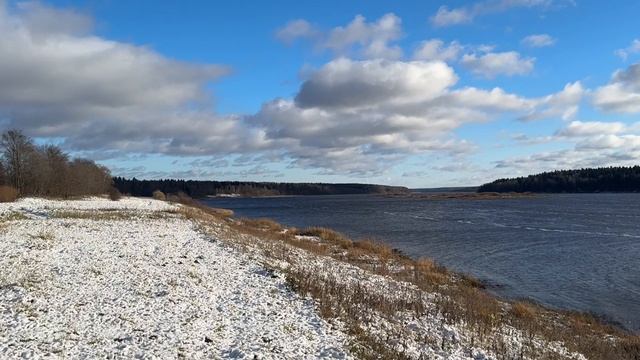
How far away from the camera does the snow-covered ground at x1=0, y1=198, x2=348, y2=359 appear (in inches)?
432

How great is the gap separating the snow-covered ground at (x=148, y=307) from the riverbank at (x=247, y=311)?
36 mm

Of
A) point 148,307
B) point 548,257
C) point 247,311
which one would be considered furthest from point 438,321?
point 548,257

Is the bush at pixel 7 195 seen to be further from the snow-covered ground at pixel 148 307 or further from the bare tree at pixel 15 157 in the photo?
the snow-covered ground at pixel 148 307

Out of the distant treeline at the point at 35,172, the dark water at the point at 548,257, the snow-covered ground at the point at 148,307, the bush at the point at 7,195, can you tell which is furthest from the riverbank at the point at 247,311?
the distant treeline at the point at 35,172

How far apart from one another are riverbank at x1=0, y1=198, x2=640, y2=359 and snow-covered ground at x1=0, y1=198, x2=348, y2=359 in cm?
4

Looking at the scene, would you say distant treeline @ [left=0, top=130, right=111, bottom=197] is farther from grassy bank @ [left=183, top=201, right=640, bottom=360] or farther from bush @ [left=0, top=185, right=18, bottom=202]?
grassy bank @ [left=183, top=201, right=640, bottom=360]

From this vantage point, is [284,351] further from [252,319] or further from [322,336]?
[252,319]

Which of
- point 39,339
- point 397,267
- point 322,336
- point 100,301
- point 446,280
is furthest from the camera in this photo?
point 397,267

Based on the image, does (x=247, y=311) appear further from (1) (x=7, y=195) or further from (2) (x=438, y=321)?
(1) (x=7, y=195)

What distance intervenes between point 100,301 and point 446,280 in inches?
736

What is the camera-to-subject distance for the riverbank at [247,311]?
11469mm

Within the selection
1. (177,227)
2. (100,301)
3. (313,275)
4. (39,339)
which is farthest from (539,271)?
(39,339)

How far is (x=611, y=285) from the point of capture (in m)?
29.4

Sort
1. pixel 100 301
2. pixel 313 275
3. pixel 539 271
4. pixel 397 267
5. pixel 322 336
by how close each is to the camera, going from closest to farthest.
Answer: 1. pixel 322 336
2. pixel 100 301
3. pixel 313 275
4. pixel 397 267
5. pixel 539 271
